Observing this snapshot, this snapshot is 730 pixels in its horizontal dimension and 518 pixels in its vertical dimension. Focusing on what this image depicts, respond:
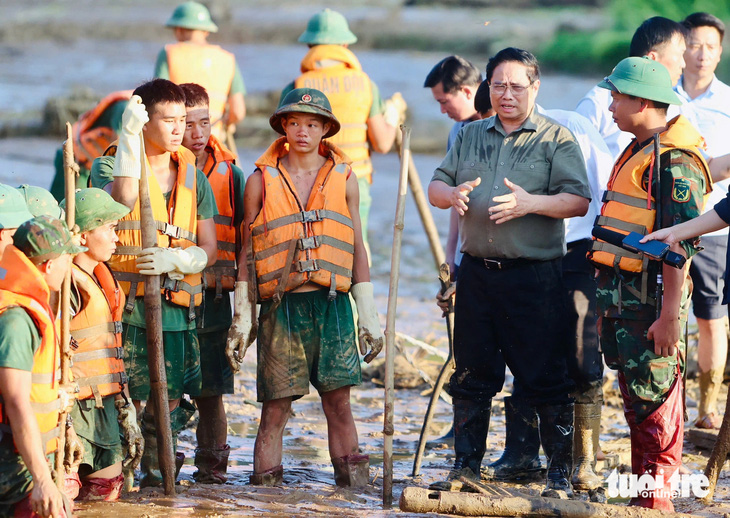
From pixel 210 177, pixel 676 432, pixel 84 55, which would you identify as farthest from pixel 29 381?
pixel 84 55

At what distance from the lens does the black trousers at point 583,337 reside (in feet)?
19.6

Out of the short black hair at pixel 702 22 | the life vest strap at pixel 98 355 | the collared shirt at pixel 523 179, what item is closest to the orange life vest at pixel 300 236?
the collared shirt at pixel 523 179

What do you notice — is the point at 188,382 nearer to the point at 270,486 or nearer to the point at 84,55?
the point at 270,486

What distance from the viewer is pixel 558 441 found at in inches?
222

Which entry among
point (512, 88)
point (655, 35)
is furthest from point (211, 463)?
point (655, 35)

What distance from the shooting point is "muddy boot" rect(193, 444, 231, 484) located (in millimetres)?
5906

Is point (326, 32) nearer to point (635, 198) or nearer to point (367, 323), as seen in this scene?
point (367, 323)

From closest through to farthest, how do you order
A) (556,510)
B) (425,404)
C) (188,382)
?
(556,510) → (188,382) → (425,404)

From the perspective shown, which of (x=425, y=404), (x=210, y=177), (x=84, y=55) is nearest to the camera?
(x=210, y=177)

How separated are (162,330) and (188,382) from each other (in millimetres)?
397

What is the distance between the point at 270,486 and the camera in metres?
5.62

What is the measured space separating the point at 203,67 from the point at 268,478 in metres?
4.34

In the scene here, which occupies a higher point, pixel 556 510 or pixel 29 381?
pixel 29 381

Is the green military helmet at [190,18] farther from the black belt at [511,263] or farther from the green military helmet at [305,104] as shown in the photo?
the black belt at [511,263]
